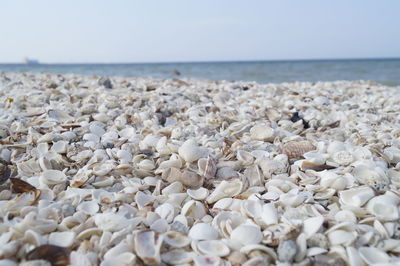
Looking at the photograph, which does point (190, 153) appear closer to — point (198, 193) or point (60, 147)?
point (198, 193)

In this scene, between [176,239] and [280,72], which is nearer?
[176,239]

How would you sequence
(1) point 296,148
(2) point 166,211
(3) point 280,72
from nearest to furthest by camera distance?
(2) point 166,211, (1) point 296,148, (3) point 280,72

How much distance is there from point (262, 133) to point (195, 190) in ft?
2.44

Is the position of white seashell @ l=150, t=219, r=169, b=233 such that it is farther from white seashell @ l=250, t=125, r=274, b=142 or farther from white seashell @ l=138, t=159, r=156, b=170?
white seashell @ l=250, t=125, r=274, b=142

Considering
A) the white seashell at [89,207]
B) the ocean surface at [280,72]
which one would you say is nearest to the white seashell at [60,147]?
the white seashell at [89,207]

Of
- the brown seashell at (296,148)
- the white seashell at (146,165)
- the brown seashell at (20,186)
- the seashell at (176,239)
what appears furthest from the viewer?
the brown seashell at (296,148)

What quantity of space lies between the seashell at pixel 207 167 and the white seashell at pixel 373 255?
73cm

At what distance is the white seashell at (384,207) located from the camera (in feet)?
4.00

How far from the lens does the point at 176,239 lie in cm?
117

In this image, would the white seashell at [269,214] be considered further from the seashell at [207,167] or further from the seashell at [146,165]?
the seashell at [146,165]

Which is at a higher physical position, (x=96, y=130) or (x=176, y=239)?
(x=96, y=130)

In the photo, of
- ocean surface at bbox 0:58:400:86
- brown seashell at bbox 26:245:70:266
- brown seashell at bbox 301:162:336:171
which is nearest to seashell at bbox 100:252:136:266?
brown seashell at bbox 26:245:70:266

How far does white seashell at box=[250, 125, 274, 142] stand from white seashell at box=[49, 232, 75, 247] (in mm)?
1254

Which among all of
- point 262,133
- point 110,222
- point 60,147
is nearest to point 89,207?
point 110,222
